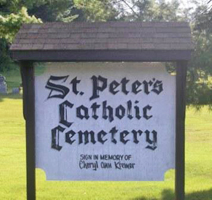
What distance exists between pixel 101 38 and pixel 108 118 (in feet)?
3.01

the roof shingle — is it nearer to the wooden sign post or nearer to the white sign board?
the wooden sign post

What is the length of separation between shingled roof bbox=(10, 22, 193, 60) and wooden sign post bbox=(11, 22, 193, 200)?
14 mm

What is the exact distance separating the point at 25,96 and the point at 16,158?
678 cm

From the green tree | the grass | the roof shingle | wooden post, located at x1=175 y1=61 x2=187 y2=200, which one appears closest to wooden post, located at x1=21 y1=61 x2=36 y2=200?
the roof shingle

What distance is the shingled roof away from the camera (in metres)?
5.16

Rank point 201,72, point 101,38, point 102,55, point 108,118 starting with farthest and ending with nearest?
point 201,72 → point 108,118 → point 101,38 → point 102,55

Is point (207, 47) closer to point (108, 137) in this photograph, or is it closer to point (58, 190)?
point (108, 137)

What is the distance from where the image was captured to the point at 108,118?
543 cm

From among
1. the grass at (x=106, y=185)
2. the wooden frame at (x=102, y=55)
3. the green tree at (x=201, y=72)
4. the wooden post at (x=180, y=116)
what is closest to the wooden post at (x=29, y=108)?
the wooden frame at (x=102, y=55)

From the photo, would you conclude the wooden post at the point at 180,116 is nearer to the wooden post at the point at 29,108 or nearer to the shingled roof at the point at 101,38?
Result: the shingled roof at the point at 101,38

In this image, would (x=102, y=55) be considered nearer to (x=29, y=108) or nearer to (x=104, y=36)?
(x=104, y=36)

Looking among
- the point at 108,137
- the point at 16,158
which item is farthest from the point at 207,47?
the point at 16,158

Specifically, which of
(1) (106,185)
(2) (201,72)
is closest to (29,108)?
(2) (201,72)

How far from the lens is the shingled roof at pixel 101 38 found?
5160mm
